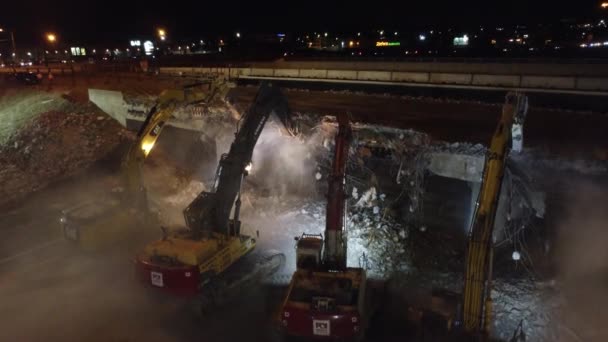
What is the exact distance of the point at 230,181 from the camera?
11219 mm

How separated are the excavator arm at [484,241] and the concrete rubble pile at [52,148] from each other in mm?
16772

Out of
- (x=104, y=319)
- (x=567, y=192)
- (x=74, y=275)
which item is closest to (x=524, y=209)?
(x=567, y=192)

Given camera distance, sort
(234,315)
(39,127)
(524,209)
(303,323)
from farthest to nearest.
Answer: (39,127) → (524,209) → (234,315) → (303,323)

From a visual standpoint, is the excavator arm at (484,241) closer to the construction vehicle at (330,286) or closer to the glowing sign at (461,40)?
the construction vehicle at (330,286)

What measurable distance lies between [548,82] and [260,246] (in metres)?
14.5

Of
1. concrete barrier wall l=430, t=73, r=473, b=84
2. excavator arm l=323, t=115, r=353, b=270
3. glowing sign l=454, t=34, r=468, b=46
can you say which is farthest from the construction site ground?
glowing sign l=454, t=34, r=468, b=46

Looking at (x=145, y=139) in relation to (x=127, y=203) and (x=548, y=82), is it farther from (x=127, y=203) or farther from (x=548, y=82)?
(x=548, y=82)

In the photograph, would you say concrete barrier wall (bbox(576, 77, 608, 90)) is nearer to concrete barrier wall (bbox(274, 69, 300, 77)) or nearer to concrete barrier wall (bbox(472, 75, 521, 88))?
concrete barrier wall (bbox(472, 75, 521, 88))

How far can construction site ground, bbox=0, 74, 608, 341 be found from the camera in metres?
9.58

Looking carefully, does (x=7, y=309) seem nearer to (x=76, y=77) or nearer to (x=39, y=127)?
(x=39, y=127)

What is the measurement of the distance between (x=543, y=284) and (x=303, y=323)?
605 centimetres

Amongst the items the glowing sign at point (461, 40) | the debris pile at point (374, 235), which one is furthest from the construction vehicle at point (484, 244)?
the glowing sign at point (461, 40)

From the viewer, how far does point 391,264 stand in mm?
11953

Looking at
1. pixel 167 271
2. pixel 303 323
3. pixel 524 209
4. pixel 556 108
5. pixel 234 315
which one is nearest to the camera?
pixel 303 323
